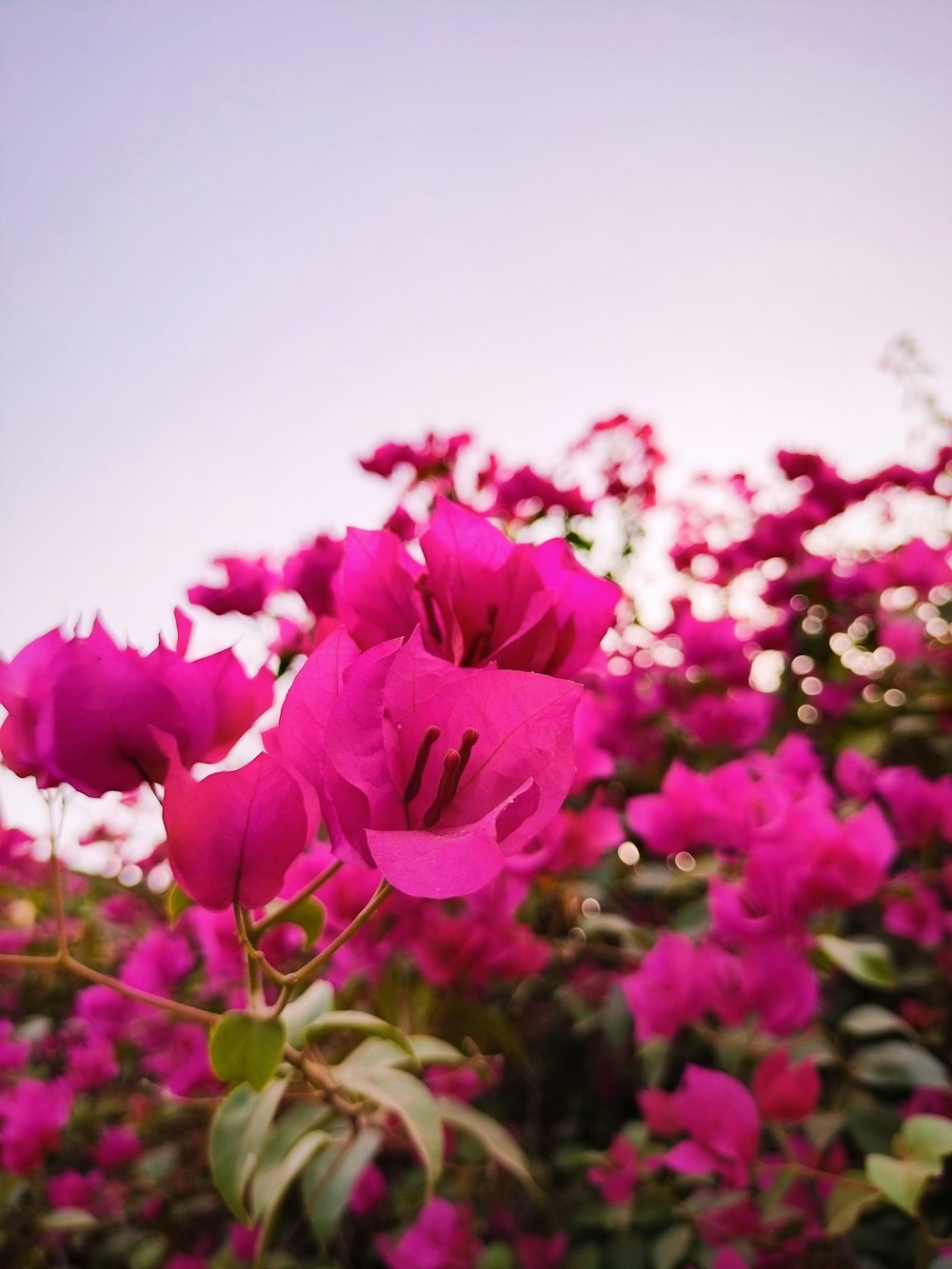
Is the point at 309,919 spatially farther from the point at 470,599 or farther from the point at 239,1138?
the point at 470,599

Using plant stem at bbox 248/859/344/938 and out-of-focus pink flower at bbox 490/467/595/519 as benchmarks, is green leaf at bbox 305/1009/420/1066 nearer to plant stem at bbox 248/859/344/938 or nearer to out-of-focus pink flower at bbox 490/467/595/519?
plant stem at bbox 248/859/344/938

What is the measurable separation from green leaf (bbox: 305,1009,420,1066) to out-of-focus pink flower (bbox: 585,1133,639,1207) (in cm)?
51

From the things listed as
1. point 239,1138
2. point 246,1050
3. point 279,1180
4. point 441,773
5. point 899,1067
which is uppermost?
point 441,773

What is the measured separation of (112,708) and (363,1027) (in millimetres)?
222

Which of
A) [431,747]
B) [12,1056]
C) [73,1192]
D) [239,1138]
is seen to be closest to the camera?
[431,747]

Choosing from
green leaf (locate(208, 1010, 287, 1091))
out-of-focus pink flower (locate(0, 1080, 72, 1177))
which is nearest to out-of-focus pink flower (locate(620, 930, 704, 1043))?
green leaf (locate(208, 1010, 287, 1091))

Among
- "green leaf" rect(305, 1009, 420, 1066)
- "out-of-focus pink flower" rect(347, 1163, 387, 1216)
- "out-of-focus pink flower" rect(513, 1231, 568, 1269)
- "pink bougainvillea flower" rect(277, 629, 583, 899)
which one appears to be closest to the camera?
"pink bougainvillea flower" rect(277, 629, 583, 899)

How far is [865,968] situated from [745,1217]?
0.89 feet

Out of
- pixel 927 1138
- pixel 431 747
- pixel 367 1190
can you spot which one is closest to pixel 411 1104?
pixel 431 747

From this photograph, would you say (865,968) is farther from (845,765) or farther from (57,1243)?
(57,1243)

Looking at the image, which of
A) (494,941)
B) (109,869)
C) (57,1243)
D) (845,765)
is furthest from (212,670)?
(109,869)

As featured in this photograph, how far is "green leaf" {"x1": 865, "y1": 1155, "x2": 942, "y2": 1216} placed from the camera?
549mm

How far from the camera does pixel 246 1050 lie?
0.34m

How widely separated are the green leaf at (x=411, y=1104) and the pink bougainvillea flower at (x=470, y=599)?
26 centimetres
